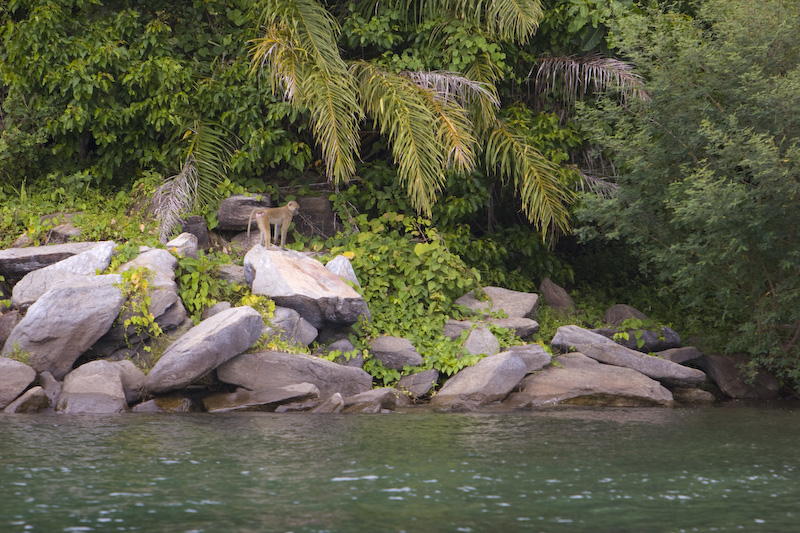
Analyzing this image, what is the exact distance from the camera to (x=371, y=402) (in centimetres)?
969

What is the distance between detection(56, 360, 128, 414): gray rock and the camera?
356 inches

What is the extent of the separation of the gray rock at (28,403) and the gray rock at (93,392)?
0.21 metres

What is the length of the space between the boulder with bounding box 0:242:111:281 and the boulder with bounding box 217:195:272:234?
6.91 ft

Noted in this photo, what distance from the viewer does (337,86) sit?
1195cm

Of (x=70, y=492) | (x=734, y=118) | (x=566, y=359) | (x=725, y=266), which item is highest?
(x=734, y=118)

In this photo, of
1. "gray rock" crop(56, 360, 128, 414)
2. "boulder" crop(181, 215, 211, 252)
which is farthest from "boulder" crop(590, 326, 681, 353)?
"gray rock" crop(56, 360, 128, 414)

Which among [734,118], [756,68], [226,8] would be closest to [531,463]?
[734,118]

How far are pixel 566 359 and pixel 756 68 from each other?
14.1 ft

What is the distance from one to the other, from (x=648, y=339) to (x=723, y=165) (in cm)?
308

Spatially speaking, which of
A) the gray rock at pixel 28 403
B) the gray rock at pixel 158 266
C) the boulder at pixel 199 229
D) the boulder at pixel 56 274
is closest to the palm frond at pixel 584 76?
the boulder at pixel 199 229

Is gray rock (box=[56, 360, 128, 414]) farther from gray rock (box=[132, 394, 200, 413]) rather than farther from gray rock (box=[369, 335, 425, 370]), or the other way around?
gray rock (box=[369, 335, 425, 370])

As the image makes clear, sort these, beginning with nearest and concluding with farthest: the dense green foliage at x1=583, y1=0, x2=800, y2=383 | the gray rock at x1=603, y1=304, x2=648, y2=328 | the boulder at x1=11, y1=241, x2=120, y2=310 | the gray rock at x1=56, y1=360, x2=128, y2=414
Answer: the gray rock at x1=56, y1=360, x2=128, y2=414 → the dense green foliage at x1=583, y1=0, x2=800, y2=383 → the boulder at x1=11, y1=241, x2=120, y2=310 → the gray rock at x1=603, y1=304, x2=648, y2=328

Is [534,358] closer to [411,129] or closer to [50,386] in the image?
[411,129]

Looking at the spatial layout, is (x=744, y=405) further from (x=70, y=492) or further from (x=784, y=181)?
(x=70, y=492)
